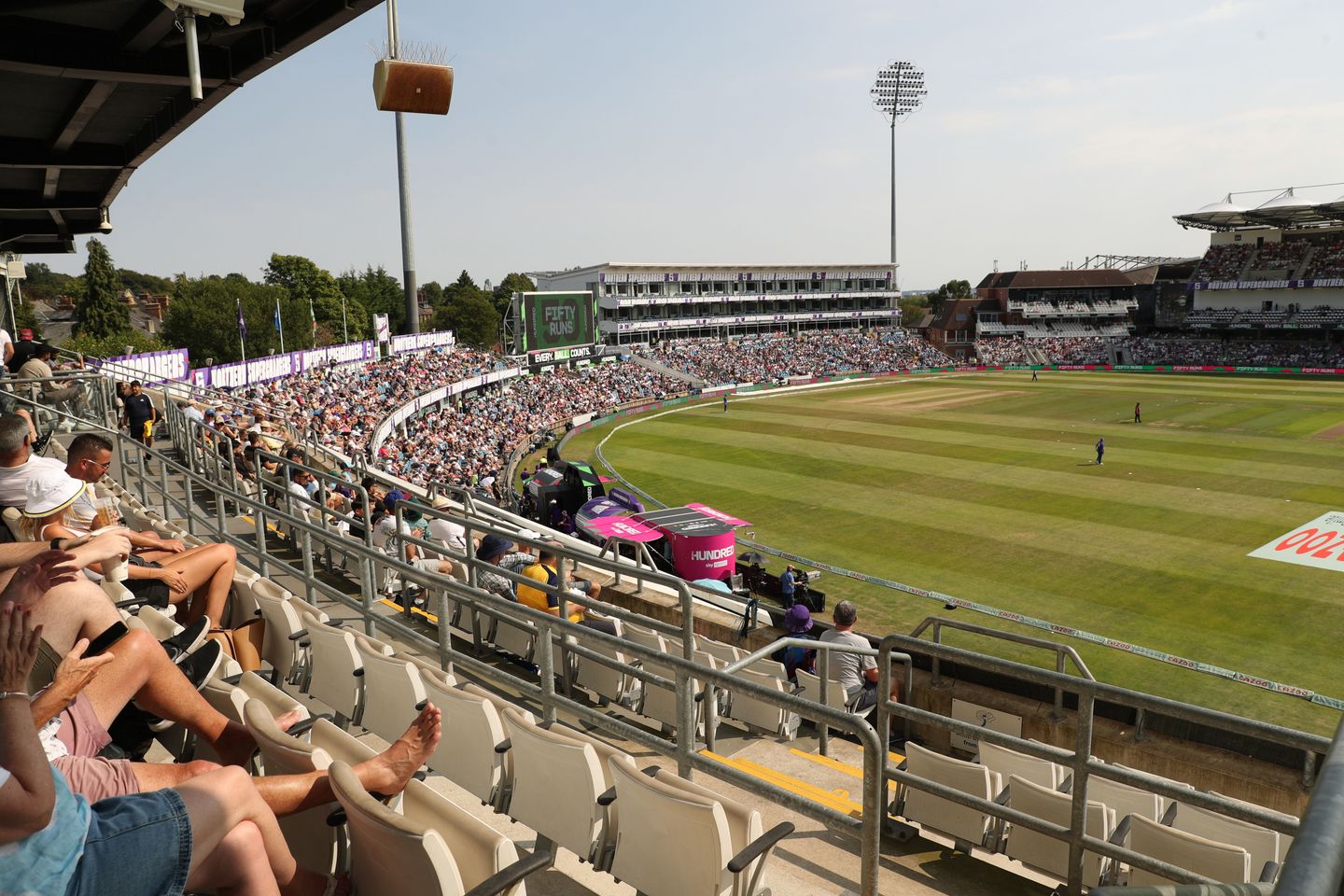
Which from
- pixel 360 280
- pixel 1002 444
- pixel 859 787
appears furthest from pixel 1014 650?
pixel 360 280

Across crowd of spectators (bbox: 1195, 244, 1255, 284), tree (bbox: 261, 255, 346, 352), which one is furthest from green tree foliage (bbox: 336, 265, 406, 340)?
crowd of spectators (bbox: 1195, 244, 1255, 284)

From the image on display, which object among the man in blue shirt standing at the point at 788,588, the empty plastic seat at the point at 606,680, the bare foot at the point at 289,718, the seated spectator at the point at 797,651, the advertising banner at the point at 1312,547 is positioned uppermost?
the bare foot at the point at 289,718

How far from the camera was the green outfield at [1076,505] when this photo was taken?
55.1 ft

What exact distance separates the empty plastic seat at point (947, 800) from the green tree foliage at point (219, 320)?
62.3 metres

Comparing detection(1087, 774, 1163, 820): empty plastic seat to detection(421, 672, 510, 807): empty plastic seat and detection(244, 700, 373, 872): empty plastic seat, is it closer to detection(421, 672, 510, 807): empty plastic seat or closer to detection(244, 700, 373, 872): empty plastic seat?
detection(421, 672, 510, 807): empty plastic seat

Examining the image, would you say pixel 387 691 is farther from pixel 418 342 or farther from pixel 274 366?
pixel 418 342

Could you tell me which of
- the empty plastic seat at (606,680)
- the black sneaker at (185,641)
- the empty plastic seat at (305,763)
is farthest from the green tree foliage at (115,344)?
the empty plastic seat at (305,763)

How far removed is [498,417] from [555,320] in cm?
1361

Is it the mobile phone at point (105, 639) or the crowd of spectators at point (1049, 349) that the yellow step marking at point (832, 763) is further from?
the crowd of spectators at point (1049, 349)

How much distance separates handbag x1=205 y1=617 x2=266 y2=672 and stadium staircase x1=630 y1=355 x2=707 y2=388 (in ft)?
217

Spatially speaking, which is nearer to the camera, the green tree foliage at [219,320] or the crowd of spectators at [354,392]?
the crowd of spectators at [354,392]

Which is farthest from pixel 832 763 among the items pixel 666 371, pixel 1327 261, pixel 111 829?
pixel 1327 261

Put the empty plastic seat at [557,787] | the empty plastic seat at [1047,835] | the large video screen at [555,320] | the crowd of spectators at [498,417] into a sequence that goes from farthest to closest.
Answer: the large video screen at [555,320], the crowd of spectators at [498,417], the empty plastic seat at [1047,835], the empty plastic seat at [557,787]

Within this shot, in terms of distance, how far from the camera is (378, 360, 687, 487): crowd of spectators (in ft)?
105
